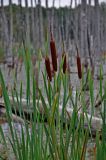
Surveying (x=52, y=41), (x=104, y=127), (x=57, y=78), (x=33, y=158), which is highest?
(x=52, y=41)

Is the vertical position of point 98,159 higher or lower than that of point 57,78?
lower

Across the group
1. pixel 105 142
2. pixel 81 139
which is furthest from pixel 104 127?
pixel 81 139

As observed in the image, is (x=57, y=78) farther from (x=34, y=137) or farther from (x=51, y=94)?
(x=34, y=137)

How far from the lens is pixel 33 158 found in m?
1.01

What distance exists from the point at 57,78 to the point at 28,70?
0.40ft

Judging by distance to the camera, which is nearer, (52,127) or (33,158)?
(52,127)

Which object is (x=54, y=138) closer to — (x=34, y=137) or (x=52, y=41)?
(x=34, y=137)

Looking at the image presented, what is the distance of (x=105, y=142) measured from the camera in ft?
3.22

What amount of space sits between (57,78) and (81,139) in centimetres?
22

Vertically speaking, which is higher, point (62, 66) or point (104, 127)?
point (62, 66)

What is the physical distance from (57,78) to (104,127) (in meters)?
0.20

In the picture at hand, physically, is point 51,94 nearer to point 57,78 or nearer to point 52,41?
point 57,78

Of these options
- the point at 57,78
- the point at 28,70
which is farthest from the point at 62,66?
the point at 28,70

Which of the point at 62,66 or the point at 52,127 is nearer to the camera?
the point at 52,127
